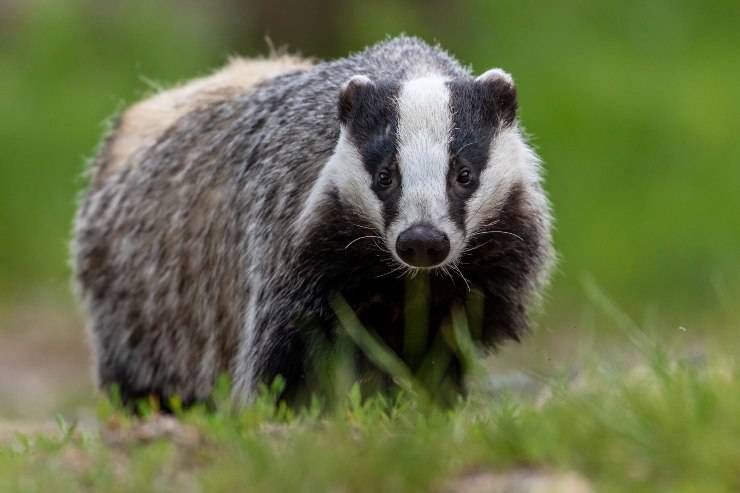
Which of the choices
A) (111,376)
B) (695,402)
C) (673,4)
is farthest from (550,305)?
(695,402)

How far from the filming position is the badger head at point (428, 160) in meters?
3.81

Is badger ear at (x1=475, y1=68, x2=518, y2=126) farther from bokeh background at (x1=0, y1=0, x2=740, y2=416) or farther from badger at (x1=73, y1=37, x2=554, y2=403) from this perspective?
bokeh background at (x1=0, y1=0, x2=740, y2=416)

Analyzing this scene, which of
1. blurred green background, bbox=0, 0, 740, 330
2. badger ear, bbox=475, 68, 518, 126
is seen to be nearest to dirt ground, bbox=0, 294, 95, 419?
blurred green background, bbox=0, 0, 740, 330

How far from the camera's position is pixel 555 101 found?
8.99 m

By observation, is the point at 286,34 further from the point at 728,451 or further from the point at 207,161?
the point at 728,451

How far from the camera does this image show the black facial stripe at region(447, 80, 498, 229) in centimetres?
393

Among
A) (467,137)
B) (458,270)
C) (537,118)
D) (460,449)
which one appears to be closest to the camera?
(460,449)

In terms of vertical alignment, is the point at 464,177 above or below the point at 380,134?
below

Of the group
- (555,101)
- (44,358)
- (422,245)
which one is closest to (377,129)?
(422,245)

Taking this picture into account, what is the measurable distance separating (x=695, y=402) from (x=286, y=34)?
8154 mm

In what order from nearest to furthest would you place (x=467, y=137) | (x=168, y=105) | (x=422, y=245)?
(x=422, y=245) < (x=467, y=137) < (x=168, y=105)

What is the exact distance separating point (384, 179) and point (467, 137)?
259mm

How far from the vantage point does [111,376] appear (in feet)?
17.9

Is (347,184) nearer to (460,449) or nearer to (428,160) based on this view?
(428,160)
